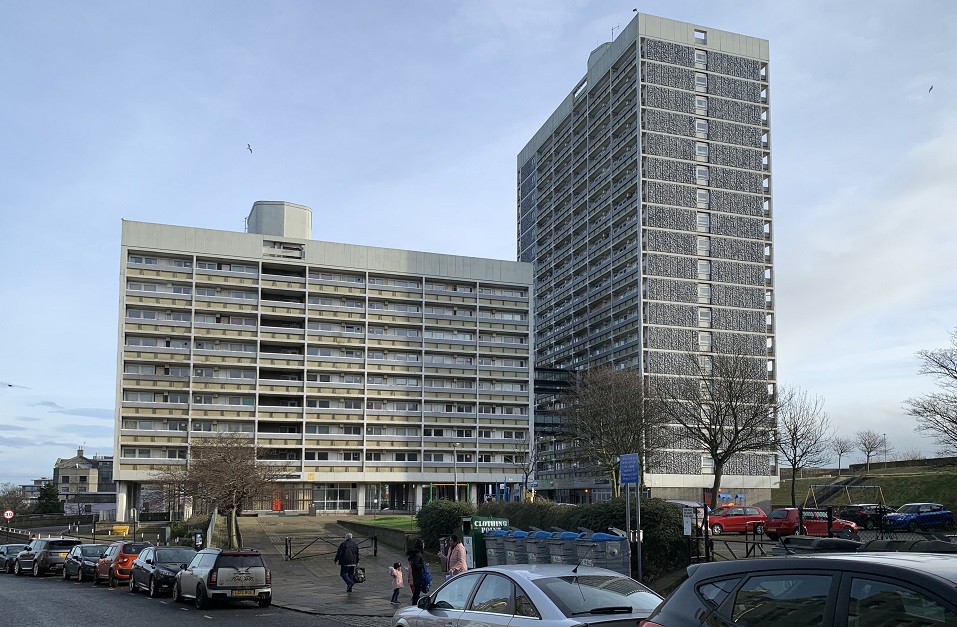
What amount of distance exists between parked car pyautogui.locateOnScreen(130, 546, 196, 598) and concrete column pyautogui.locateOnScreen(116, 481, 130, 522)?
54391 millimetres

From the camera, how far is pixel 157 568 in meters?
26.0

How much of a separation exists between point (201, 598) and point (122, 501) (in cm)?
6291

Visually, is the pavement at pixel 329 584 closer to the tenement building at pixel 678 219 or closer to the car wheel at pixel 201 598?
the car wheel at pixel 201 598

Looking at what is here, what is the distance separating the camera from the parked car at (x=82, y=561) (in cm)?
3306

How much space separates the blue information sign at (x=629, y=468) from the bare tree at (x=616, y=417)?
40.7 m

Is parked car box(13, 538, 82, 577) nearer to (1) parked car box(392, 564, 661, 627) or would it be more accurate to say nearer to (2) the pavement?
(2) the pavement

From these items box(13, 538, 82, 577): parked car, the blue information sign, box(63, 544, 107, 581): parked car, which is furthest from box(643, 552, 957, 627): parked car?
box(13, 538, 82, 577): parked car

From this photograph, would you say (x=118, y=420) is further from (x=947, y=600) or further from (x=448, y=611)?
(x=947, y=600)

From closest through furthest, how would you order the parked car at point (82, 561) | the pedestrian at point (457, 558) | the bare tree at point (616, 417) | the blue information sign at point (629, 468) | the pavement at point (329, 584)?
the blue information sign at point (629, 468), the pedestrian at point (457, 558), the pavement at point (329, 584), the parked car at point (82, 561), the bare tree at point (616, 417)

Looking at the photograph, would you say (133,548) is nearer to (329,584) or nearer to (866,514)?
(329,584)

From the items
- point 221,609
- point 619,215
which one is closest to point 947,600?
point 221,609

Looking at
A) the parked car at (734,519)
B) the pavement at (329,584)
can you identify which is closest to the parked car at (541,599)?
the pavement at (329,584)

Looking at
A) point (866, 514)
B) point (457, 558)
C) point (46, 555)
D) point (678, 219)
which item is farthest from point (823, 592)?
point (678, 219)

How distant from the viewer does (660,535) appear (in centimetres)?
2164
